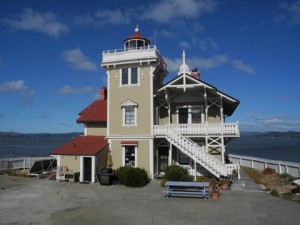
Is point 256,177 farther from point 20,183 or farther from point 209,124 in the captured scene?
point 20,183

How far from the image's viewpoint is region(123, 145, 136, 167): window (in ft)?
73.9

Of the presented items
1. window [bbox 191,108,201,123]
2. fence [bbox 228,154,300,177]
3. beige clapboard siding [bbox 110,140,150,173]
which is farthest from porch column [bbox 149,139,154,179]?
fence [bbox 228,154,300,177]

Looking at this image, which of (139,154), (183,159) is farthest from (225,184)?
(139,154)

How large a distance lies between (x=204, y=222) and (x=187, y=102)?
42.2 feet

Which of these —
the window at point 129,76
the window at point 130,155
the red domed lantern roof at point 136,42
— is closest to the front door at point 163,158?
the window at point 130,155

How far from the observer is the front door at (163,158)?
2386 cm

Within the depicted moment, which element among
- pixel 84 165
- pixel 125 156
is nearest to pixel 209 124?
pixel 125 156

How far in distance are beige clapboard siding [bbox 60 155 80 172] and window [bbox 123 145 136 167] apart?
11.7 feet

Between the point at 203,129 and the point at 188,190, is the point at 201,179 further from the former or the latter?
the point at 188,190

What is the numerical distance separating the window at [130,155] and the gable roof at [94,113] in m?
3.17

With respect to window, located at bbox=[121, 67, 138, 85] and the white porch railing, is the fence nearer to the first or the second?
the white porch railing

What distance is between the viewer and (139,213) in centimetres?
1277

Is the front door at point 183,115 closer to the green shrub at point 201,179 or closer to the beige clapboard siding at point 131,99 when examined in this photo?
the beige clapboard siding at point 131,99

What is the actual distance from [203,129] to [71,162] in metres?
10.0
